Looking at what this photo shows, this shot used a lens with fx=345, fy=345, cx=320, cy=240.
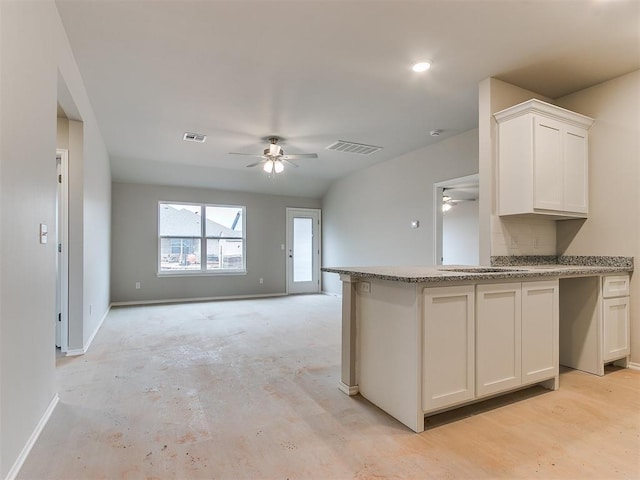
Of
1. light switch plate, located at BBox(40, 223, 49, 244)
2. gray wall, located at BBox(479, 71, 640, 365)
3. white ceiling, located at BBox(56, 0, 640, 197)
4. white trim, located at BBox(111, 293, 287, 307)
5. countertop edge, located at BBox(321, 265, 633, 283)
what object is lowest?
white trim, located at BBox(111, 293, 287, 307)

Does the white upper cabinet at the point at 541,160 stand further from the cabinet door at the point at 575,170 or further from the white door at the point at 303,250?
the white door at the point at 303,250

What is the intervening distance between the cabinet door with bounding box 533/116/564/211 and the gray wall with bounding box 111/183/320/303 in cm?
581

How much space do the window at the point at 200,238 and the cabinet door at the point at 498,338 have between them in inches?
243

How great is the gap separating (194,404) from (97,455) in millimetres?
663

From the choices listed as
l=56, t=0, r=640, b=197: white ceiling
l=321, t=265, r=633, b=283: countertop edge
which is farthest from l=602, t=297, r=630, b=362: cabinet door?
l=56, t=0, r=640, b=197: white ceiling

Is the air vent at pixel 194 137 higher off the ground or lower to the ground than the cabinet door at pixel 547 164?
higher

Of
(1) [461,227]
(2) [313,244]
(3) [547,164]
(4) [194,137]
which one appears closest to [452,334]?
(3) [547,164]

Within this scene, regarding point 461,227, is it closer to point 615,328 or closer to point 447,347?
point 615,328

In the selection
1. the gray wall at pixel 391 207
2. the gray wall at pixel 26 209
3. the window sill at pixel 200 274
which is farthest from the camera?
the window sill at pixel 200 274

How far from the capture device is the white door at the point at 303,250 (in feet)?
27.0

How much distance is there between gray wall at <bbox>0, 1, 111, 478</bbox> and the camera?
5.12ft

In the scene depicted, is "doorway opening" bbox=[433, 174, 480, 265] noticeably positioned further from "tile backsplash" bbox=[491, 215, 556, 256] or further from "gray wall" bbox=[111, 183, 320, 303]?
"tile backsplash" bbox=[491, 215, 556, 256]

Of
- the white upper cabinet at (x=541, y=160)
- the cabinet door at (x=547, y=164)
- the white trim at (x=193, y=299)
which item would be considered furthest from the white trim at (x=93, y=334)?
the cabinet door at (x=547, y=164)

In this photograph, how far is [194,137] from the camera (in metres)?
4.89
